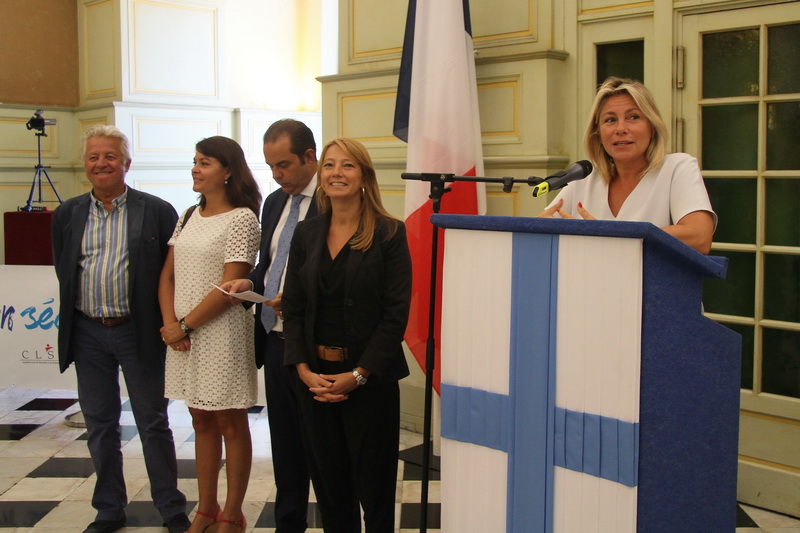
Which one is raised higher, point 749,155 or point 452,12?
point 452,12

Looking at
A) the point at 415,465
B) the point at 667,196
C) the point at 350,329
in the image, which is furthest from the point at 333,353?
the point at 415,465

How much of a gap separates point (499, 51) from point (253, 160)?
4898 mm

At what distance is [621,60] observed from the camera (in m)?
3.94

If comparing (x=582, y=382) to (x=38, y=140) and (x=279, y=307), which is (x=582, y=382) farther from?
(x=38, y=140)

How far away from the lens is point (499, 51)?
13.8 ft

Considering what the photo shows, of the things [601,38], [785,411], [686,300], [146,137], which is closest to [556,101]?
[601,38]

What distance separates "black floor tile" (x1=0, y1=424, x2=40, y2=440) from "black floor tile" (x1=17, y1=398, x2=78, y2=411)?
33cm

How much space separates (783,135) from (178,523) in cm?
276

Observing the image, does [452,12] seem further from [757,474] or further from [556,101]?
[757,474]

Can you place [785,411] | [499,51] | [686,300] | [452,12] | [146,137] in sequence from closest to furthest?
[686,300], [785,411], [452,12], [499,51], [146,137]

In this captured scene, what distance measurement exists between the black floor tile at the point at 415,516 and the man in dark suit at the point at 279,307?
53cm

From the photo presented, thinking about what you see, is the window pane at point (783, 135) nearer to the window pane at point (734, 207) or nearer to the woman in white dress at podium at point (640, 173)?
the window pane at point (734, 207)

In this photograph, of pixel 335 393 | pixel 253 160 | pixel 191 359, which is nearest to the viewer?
pixel 335 393

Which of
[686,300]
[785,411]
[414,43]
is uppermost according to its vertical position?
[414,43]
